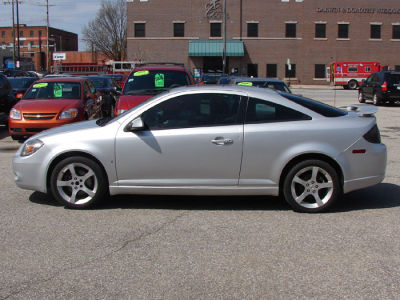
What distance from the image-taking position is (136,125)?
587 cm

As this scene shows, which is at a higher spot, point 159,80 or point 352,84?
point 352,84

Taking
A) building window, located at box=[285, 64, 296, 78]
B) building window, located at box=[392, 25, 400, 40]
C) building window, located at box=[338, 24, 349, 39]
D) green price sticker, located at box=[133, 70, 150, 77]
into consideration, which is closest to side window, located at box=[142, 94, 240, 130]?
green price sticker, located at box=[133, 70, 150, 77]

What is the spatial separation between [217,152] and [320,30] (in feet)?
169

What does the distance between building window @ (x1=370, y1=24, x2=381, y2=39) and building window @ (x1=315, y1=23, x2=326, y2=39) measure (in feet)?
18.7

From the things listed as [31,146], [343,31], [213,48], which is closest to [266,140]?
[31,146]

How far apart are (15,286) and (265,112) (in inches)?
140

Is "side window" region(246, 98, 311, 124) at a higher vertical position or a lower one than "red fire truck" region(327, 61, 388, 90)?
lower

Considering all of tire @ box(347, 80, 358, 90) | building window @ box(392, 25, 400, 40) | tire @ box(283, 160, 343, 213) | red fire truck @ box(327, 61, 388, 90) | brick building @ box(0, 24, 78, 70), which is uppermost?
brick building @ box(0, 24, 78, 70)

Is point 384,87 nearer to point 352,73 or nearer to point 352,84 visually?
point 352,84

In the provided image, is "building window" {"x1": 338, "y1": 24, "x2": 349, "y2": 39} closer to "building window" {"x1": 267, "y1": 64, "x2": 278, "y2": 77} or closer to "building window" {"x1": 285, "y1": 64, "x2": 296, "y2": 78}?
"building window" {"x1": 285, "y1": 64, "x2": 296, "y2": 78}

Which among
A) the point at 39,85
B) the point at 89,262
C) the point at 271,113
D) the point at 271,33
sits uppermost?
the point at 271,33

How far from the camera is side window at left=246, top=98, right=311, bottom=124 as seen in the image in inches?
235

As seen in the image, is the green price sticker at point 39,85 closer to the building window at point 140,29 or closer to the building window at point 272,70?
the building window at point 140,29

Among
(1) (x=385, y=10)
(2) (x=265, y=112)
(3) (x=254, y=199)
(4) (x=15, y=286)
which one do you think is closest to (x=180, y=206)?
(3) (x=254, y=199)
